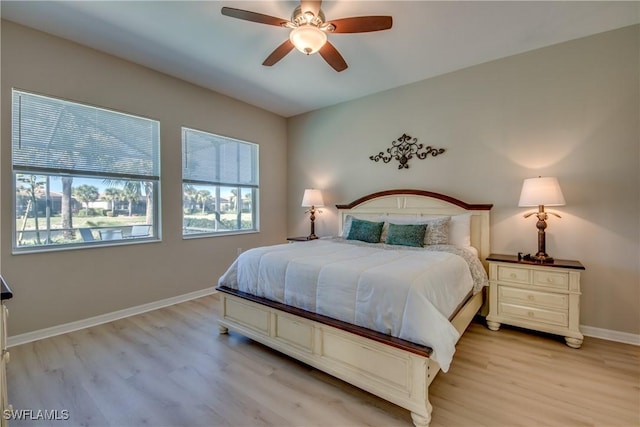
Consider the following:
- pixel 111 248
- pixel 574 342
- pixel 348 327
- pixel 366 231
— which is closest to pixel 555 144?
pixel 574 342

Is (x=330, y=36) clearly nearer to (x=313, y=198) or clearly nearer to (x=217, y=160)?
(x=313, y=198)

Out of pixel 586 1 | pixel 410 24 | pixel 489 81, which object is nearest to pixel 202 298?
pixel 410 24

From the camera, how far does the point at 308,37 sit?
212cm

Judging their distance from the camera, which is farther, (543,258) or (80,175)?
(80,175)

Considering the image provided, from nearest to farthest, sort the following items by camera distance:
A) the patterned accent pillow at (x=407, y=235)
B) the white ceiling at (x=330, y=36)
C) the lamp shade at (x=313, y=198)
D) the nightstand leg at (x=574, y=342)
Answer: the white ceiling at (x=330, y=36), the nightstand leg at (x=574, y=342), the patterned accent pillow at (x=407, y=235), the lamp shade at (x=313, y=198)

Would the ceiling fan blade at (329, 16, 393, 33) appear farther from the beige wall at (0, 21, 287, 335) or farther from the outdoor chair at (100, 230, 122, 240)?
the outdoor chair at (100, 230, 122, 240)

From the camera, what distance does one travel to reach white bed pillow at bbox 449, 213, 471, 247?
319cm

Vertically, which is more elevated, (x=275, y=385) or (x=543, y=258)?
(x=543, y=258)

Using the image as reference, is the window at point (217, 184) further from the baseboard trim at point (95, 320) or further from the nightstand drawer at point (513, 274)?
the nightstand drawer at point (513, 274)

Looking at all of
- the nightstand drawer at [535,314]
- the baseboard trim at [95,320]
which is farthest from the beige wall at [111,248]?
the nightstand drawer at [535,314]

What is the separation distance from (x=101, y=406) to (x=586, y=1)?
4583 mm

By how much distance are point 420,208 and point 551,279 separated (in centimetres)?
150

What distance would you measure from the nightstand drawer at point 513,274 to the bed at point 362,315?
0.34 m

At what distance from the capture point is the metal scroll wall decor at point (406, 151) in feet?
12.2
